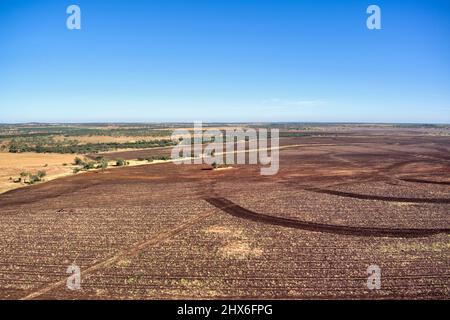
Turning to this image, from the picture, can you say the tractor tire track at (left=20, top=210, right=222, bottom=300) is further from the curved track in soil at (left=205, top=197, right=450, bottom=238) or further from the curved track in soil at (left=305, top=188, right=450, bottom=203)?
the curved track in soil at (left=305, top=188, right=450, bottom=203)

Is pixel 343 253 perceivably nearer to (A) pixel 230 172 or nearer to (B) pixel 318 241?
(B) pixel 318 241

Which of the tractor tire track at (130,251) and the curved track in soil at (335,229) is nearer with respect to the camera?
the tractor tire track at (130,251)

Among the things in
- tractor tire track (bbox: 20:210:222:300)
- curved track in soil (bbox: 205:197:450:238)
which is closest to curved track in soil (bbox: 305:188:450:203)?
curved track in soil (bbox: 205:197:450:238)

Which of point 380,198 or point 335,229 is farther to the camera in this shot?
point 380,198

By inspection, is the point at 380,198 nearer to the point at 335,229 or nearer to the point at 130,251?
the point at 335,229

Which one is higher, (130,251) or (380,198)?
(380,198)

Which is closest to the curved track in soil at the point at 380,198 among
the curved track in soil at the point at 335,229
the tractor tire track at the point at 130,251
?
the curved track in soil at the point at 335,229

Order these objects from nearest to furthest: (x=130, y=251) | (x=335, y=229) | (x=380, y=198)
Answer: (x=130, y=251), (x=335, y=229), (x=380, y=198)

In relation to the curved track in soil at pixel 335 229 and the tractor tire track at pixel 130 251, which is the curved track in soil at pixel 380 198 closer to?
the curved track in soil at pixel 335 229

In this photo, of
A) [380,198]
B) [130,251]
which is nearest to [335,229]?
[380,198]

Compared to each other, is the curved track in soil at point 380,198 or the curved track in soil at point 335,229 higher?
the curved track in soil at point 380,198
